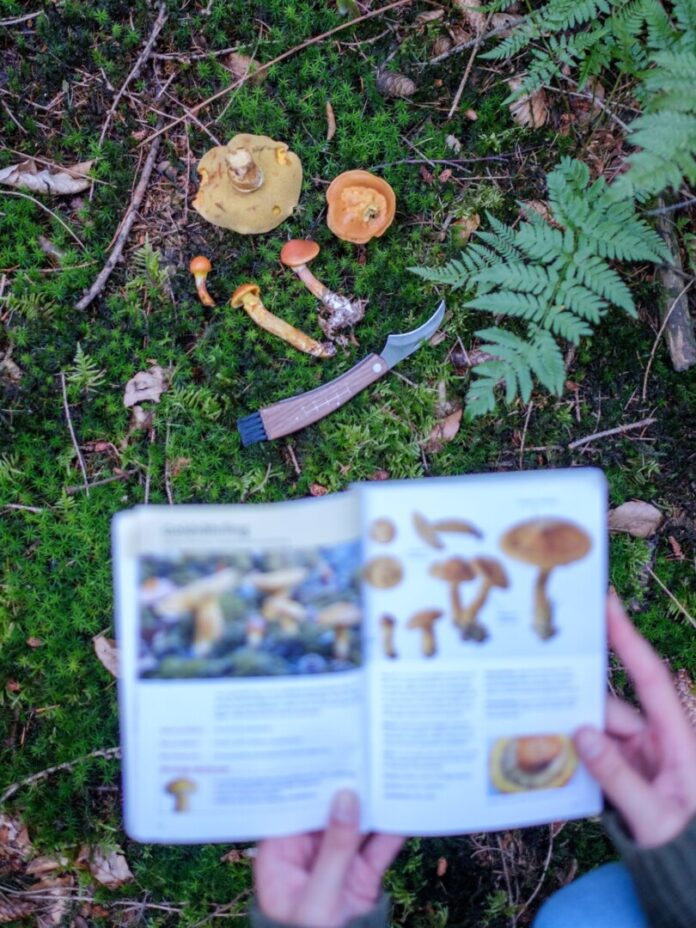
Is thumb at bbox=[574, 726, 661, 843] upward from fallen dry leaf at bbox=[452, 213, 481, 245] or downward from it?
downward

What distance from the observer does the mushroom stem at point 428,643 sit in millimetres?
2518

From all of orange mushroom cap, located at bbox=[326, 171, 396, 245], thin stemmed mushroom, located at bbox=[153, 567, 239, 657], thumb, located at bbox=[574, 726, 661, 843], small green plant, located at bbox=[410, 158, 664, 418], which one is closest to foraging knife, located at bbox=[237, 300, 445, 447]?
small green plant, located at bbox=[410, 158, 664, 418]

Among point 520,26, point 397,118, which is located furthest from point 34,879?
point 520,26

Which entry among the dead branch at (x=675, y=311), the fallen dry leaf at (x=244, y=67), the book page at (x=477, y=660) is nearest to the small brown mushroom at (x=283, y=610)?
the book page at (x=477, y=660)

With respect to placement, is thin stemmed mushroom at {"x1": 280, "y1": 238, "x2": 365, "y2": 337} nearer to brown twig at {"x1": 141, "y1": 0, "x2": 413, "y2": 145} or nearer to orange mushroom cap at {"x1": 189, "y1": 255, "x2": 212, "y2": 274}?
orange mushroom cap at {"x1": 189, "y1": 255, "x2": 212, "y2": 274}

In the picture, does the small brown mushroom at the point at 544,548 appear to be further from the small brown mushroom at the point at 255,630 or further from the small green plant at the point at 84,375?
the small green plant at the point at 84,375

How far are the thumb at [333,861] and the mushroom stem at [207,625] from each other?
2.22ft

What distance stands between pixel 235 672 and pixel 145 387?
1.55 metres

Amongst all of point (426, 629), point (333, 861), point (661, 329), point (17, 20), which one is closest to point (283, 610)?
point (426, 629)

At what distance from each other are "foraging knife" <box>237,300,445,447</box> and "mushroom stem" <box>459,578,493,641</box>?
1234 millimetres

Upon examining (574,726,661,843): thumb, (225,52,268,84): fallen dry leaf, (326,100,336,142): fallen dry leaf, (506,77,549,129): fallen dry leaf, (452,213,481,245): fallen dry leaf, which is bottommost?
(574,726,661,843): thumb

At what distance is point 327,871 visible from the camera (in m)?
2.30

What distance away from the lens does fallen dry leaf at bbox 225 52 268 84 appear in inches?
139

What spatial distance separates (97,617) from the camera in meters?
3.33
